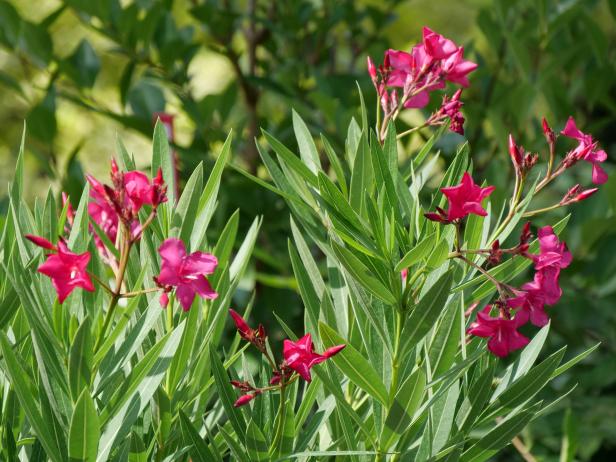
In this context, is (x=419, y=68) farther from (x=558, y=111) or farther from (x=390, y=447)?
(x=558, y=111)

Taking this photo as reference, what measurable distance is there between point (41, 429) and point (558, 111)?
1.26 m

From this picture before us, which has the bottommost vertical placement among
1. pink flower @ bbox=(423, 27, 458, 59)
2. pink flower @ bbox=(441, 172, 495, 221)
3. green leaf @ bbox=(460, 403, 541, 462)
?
green leaf @ bbox=(460, 403, 541, 462)

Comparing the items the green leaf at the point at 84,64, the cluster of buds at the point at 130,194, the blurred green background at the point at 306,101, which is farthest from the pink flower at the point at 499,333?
the green leaf at the point at 84,64

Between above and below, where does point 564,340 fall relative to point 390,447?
below

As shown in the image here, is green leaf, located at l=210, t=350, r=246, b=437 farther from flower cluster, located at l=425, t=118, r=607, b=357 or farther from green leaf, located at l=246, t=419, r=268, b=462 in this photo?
flower cluster, located at l=425, t=118, r=607, b=357

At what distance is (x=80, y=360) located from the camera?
48cm

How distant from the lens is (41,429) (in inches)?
19.2

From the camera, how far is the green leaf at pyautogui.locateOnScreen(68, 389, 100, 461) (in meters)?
0.45

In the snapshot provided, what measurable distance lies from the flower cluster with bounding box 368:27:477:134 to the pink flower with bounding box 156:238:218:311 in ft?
0.61

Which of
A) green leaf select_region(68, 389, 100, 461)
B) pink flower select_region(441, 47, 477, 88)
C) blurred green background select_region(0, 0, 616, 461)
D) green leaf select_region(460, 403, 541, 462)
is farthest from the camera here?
blurred green background select_region(0, 0, 616, 461)

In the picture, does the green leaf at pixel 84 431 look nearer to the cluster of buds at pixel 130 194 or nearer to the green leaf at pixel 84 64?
the cluster of buds at pixel 130 194

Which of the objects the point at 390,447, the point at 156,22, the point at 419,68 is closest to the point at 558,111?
the point at 156,22

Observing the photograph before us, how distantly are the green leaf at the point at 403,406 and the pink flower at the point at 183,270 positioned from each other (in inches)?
4.8

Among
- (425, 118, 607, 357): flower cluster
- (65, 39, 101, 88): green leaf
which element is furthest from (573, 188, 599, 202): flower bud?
(65, 39, 101, 88): green leaf
